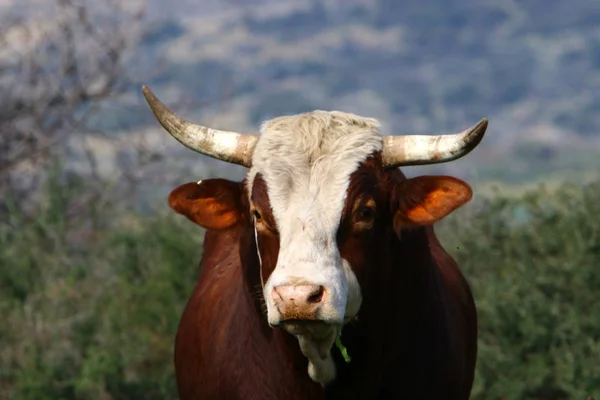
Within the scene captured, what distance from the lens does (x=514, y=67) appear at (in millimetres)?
149875

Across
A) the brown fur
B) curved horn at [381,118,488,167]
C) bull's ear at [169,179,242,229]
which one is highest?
curved horn at [381,118,488,167]

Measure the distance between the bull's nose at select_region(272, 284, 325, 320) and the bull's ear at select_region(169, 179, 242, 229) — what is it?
99 centimetres

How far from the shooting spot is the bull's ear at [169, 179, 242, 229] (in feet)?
21.9

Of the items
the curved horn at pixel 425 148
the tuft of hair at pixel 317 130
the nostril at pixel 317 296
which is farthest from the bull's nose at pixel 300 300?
the curved horn at pixel 425 148

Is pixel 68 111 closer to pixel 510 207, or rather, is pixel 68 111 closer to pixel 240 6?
pixel 510 207

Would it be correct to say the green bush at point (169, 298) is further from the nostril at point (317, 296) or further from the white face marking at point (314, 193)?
the nostril at point (317, 296)

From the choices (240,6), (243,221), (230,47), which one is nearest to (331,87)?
(230,47)

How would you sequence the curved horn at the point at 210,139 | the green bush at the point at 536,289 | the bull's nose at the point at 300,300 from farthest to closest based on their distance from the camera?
the green bush at the point at 536,289 < the curved horn at the point at 210,139 < the bull's nose at the point at 300,300

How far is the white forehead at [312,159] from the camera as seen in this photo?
20.1ft

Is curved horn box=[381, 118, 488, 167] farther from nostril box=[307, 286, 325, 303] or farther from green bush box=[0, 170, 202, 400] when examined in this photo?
green bush box=[0, 170, 202, 400]

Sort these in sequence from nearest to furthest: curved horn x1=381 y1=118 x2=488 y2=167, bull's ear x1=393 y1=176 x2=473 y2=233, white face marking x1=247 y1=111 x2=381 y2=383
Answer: white face marking x1=247 y1=111 x2=381 y2=383
curved horn x1=381 y1=118 x2=488 y2=167
bull's ear x1=393 y1=176 x2=473 y2=233

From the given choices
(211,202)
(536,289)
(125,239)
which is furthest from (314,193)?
(125,239)

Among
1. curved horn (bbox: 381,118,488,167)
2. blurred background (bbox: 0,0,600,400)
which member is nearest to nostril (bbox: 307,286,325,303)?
curved horn (bbox: 381,118,488,167)

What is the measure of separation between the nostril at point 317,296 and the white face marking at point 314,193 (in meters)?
0.02
